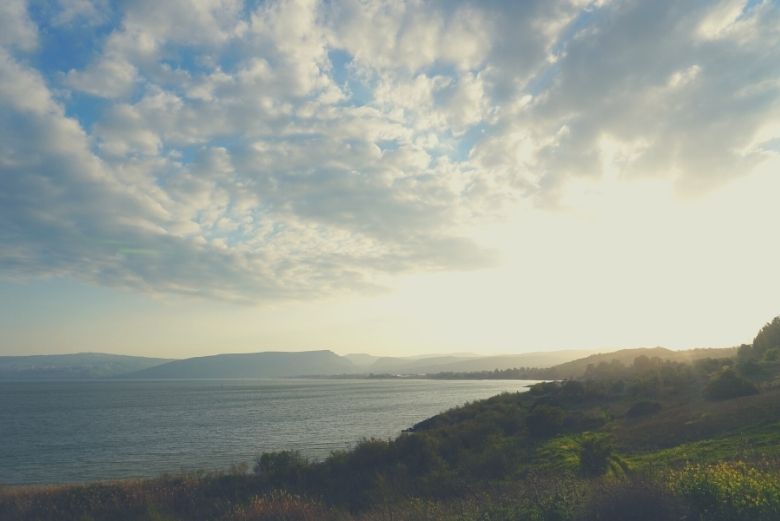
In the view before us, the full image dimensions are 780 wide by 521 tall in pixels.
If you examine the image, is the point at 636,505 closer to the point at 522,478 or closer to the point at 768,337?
the point at 522,478

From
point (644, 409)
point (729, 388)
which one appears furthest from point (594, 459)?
point (729, 388)

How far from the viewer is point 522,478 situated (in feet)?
72.2

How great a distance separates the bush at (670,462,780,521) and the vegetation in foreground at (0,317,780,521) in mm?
26

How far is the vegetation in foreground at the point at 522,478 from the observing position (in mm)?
10891

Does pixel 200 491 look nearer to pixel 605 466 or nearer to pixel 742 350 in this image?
pixel 605 466

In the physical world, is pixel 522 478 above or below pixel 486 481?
above

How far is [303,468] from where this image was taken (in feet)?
93.2

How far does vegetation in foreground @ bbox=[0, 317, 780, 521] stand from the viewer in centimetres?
1089

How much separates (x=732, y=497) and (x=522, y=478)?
13354 millimetres

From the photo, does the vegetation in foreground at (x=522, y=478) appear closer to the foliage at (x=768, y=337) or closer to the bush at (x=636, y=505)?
the bush at (x=636, y=505)

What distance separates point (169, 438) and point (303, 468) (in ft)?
125

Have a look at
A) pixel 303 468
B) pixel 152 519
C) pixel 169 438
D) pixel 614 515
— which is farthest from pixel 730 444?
pixel 169 438

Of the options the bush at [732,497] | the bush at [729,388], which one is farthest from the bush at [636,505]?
the bush at [729,388]

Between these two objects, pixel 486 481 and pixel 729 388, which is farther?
pixel 729 388
